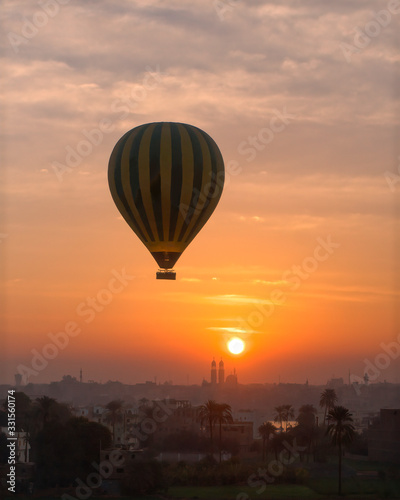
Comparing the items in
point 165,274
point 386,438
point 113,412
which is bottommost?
point 113,412

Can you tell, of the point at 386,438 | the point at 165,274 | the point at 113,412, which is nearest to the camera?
the point at 165,274

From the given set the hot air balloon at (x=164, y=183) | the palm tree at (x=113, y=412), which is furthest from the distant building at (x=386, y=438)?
the palm tree at (x=113, y=412)

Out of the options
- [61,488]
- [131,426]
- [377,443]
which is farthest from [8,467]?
[131,426]

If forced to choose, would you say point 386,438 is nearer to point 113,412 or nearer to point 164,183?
point 164,183

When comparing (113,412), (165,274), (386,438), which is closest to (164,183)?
(165,274)

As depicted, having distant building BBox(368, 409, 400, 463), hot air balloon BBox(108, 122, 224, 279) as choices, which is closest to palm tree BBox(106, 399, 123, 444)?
distant building BBox(368, 409, 400, 463)

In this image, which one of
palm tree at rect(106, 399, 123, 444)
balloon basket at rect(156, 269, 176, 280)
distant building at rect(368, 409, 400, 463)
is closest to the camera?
balloon basket at rect(156, 269, 176, 280)

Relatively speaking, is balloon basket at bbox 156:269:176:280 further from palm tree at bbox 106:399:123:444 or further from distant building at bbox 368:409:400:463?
palm tree at bbox 106:399:123:444
